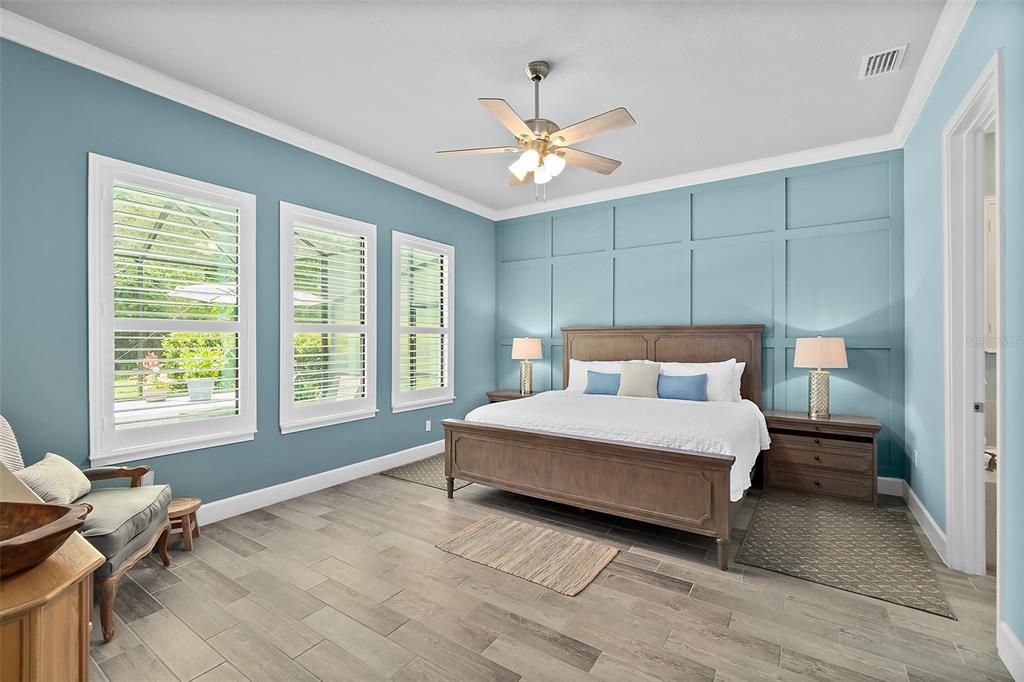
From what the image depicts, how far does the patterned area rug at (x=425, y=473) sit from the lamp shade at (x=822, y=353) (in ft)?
10.2

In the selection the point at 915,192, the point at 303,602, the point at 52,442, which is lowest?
the point at 303,602

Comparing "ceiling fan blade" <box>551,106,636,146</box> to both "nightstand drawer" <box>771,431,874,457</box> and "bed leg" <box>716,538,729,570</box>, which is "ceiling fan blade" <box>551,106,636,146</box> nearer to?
"bed leg" <box>716,538,729,570</box>

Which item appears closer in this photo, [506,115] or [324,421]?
[506,115]

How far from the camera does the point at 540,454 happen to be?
3.57m

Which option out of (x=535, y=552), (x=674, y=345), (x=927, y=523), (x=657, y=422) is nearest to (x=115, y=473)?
(x=535, y=552)

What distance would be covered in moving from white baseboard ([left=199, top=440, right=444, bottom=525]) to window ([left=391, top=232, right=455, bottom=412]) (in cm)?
51

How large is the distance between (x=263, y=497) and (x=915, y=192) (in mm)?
5506

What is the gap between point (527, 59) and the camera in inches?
116

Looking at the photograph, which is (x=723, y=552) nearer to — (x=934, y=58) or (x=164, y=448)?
(x=934, y=58)

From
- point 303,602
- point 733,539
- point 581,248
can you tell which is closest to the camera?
point 303,602

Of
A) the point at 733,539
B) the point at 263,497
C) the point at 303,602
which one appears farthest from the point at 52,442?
the point at 733,539

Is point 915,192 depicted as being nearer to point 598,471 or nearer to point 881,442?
Result: point 881,442

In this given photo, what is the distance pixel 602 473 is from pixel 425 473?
2.11m

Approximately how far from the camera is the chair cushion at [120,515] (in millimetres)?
2129
